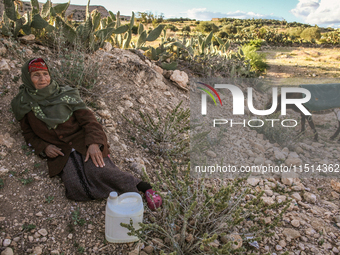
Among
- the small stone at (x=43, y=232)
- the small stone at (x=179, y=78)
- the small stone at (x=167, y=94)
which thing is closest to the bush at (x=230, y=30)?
the small stone at (x=179, y=78)

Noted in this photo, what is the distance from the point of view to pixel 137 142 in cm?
292

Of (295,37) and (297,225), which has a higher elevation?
(295,37)

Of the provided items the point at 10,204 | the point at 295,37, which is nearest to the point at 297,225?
the point at 10,204

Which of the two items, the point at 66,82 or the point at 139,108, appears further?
the point at 139,108

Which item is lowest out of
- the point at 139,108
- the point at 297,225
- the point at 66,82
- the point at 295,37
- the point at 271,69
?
the point at 297,225

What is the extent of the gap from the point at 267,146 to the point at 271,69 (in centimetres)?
727

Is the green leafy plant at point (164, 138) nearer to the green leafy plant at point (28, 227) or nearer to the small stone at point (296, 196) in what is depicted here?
the small stone at point (296, 196)

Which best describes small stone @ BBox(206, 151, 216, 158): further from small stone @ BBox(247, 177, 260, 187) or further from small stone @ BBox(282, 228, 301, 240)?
small stone @ BBox(282, 228, 301, 240)

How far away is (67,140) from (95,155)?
287 millimetres

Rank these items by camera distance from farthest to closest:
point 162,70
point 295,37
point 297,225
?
point 295,37 < point 162,70 < point 297,225

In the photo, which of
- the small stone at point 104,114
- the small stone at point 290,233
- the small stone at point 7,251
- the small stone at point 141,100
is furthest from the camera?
the small stone at point 141,100

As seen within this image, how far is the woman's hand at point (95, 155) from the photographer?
205cm

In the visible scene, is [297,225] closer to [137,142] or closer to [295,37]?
[137,142]

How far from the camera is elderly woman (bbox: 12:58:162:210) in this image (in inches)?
79.3
